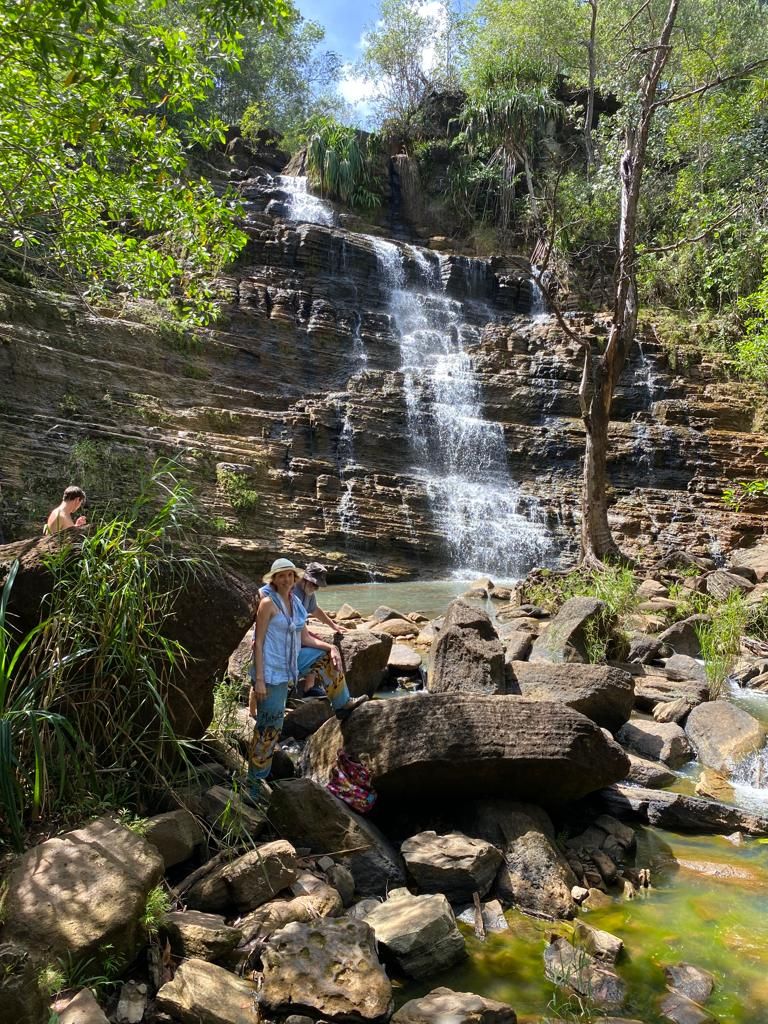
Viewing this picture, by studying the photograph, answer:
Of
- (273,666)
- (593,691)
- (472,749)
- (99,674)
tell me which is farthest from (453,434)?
(99,674)

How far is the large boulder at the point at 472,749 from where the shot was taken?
4.42 meters

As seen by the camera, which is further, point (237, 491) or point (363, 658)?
point (237, 491)

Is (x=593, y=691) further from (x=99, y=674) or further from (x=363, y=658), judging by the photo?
(x=99, y=674)

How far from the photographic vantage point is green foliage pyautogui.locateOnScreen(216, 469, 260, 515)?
16344 mm

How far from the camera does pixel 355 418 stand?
63.2 feet

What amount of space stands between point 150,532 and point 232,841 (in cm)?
166

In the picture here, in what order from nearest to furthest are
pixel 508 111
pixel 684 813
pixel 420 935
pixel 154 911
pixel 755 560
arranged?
pixel 154 911 < pixel 420 935 < pixel 684 813 < pixel 755 560 < pixel 508 111

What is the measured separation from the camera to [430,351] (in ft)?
71.7

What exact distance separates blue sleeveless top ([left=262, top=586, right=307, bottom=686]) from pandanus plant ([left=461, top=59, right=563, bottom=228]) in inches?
1080

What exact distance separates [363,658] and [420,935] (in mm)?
3629

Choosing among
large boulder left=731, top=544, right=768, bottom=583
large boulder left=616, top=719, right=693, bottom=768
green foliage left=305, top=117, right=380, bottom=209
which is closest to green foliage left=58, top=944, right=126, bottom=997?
large boulder left=616, top=719, right=693, bottom=768

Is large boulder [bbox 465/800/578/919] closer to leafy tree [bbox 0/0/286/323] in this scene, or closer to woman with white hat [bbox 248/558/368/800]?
woman with white hat [bbox 248/558/368/800]

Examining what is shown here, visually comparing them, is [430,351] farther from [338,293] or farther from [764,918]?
[764,918]

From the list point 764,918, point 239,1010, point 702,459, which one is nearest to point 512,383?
point 702,459
